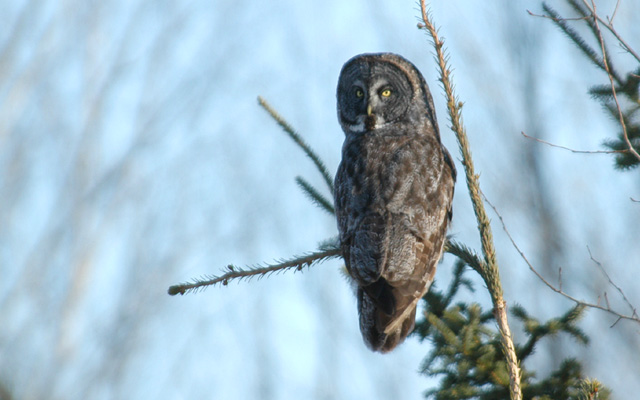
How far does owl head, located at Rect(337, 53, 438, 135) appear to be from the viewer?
14.9 feet

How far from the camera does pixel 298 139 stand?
3.31 meters

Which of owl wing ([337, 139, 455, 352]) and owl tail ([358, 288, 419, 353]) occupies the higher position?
owl wing ([337, 139, 455, 352])

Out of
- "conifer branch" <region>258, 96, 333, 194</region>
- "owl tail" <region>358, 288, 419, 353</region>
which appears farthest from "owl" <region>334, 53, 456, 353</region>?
"conifer branch" <region>258, 96, 333, 194</region>

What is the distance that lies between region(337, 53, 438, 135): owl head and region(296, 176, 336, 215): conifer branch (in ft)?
3.75

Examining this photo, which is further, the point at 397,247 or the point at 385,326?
the point at 397,247

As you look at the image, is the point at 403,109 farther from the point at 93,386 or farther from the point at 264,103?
the point at 93,386

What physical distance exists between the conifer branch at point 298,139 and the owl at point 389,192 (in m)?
0.37

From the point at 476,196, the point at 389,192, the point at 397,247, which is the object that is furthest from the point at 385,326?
the point at 476,196

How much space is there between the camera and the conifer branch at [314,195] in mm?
3416

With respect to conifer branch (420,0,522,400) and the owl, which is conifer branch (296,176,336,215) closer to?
the owl

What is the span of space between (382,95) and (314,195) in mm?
1447

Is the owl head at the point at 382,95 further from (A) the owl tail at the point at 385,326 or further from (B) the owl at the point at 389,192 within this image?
(A) the owl tail at the point at 385,326

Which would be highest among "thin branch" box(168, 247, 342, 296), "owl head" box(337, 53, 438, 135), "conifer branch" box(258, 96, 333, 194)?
"owl head" box(337, 53, 438, 135)

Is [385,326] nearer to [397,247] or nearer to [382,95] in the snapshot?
[397,247]
